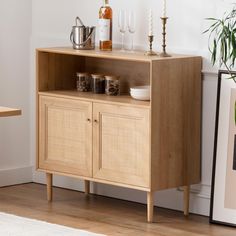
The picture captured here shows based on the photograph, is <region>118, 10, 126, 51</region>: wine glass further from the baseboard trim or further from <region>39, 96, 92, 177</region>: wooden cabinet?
the baseboard trim

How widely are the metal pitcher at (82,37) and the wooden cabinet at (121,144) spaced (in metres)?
0.50

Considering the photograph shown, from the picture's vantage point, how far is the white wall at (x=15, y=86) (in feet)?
19.3

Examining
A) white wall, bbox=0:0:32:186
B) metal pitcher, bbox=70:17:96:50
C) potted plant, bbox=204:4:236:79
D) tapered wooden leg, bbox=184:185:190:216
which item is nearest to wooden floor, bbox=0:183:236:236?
tapered wooden leg, bbox=184:185:190:216

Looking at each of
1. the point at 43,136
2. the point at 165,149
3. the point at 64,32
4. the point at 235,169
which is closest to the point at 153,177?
the point at 165,149

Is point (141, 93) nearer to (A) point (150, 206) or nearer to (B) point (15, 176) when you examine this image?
(A) point (150, 206)

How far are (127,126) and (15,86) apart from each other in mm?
1352

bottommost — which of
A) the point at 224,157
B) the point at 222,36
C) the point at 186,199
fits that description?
the point at 186,199

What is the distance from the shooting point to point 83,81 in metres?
5.43

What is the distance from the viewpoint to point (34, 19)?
6.00 m

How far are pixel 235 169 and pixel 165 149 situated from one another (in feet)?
1.46

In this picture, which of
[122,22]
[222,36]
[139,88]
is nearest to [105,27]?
[122,22]

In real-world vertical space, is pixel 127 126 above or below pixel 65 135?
above

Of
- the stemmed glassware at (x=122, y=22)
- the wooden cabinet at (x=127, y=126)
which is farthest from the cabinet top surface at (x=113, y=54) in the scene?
the stemmed glassware at (x=122, y=22)

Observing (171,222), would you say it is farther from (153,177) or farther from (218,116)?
(218,116)
